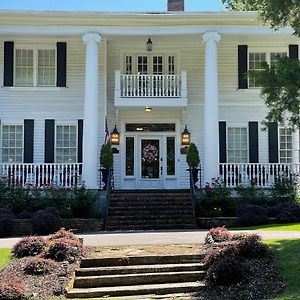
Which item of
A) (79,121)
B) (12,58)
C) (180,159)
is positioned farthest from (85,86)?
(180,159)

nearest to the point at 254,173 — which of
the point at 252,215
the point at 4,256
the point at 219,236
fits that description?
the point at 252,215

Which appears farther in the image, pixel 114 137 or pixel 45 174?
pixel 114 137

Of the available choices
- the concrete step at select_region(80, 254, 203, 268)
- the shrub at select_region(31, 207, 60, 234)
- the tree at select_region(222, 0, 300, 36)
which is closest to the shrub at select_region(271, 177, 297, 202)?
the shrub at select_region(31, 207, 60, 234)

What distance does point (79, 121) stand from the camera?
2239cm

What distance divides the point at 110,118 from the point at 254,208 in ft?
25.5

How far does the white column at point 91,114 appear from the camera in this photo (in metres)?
20.1

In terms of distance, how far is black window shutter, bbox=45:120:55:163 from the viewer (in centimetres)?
2200

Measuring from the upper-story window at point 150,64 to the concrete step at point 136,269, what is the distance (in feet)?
45.8

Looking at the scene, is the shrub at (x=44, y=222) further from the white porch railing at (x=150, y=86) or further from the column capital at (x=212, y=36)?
the column capital at (x=212, y=36)

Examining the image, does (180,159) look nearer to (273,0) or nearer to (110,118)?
(110,118)

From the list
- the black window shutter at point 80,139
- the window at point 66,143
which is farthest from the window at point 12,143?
the black window shutter at point 80,139

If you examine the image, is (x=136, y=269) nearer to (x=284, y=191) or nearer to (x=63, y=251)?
(x=63, y=251)

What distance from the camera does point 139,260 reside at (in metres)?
10.8

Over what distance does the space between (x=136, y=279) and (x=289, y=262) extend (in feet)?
9.75
